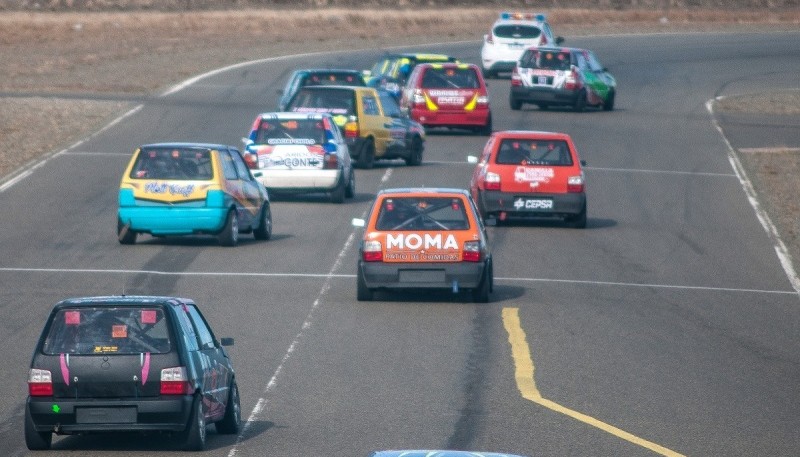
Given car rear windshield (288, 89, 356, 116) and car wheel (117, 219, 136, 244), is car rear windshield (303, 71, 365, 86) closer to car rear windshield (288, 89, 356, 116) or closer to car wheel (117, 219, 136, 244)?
car rear windshield (288, 89, 356, 116)

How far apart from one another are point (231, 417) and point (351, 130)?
64.2ft

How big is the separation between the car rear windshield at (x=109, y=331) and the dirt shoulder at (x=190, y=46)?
15.5 m

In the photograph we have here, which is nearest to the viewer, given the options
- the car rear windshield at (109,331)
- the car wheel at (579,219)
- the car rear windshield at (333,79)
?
the car rear windshield at (109,331)

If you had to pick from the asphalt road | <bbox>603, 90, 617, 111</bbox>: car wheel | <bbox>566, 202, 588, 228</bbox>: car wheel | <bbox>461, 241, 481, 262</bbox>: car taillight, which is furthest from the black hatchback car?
<bbox>603, 90, 617, 111</bbox>: car wheel

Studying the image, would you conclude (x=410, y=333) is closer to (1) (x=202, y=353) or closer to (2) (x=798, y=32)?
(1) (x=202, y=353)

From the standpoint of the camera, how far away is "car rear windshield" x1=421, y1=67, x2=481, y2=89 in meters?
37.2

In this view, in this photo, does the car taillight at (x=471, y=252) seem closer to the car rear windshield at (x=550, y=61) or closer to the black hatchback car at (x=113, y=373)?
the black hatchback car at (x=113, y=373)

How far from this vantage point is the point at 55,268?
21.4 meters

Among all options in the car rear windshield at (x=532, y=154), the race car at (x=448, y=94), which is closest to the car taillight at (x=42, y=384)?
the car rear windshield at (x=532, y=154)

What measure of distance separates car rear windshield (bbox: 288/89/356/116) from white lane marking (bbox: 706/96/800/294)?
796cm

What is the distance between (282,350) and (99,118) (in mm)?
23769

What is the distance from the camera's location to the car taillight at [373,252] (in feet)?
63.3

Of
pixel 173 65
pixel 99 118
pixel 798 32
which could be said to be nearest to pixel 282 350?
pixel 99 118

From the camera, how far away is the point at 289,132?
27.9m
